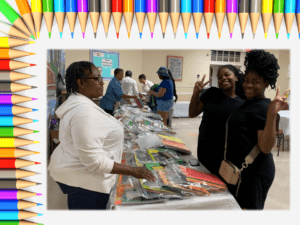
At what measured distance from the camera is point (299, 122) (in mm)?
678

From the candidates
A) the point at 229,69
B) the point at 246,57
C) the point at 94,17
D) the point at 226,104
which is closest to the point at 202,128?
the point at 226,104

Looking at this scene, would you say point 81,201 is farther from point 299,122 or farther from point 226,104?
point 226,104

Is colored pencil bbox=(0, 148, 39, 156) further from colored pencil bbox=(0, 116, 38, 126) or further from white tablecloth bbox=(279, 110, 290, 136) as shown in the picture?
white tablecloth bbox=(279, 110, 290, 136)

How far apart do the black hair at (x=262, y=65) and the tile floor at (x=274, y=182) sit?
386 millimetres

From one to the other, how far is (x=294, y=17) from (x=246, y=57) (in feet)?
1.83

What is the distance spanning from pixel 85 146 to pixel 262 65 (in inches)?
36.5

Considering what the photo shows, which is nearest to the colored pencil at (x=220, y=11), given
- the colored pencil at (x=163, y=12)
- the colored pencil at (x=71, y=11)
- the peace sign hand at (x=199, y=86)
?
the colored pencil at (x=163, y=12)

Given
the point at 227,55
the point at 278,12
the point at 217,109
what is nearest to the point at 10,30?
the point at 278,12

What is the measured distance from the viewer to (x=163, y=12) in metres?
0.60

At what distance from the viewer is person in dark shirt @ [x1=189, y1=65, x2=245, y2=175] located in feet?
4.84

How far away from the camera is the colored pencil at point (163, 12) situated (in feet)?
1.97

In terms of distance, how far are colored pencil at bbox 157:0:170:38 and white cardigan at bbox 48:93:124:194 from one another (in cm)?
49

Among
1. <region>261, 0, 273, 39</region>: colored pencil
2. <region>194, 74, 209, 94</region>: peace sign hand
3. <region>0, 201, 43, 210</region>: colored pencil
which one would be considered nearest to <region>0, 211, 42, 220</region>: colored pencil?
<region>0, 201, 43, 210</region>: colored pencil

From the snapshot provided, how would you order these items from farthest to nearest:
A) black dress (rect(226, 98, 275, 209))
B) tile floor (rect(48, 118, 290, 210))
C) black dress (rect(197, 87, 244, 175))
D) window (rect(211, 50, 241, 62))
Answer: black dress (rect(197, 87, 244, 175)) → black dress (rect(226, 98, 275, 209)) → window (rect(211, 50, 241, 62)) → tile floor (rect(48, 118, 290, 210))
